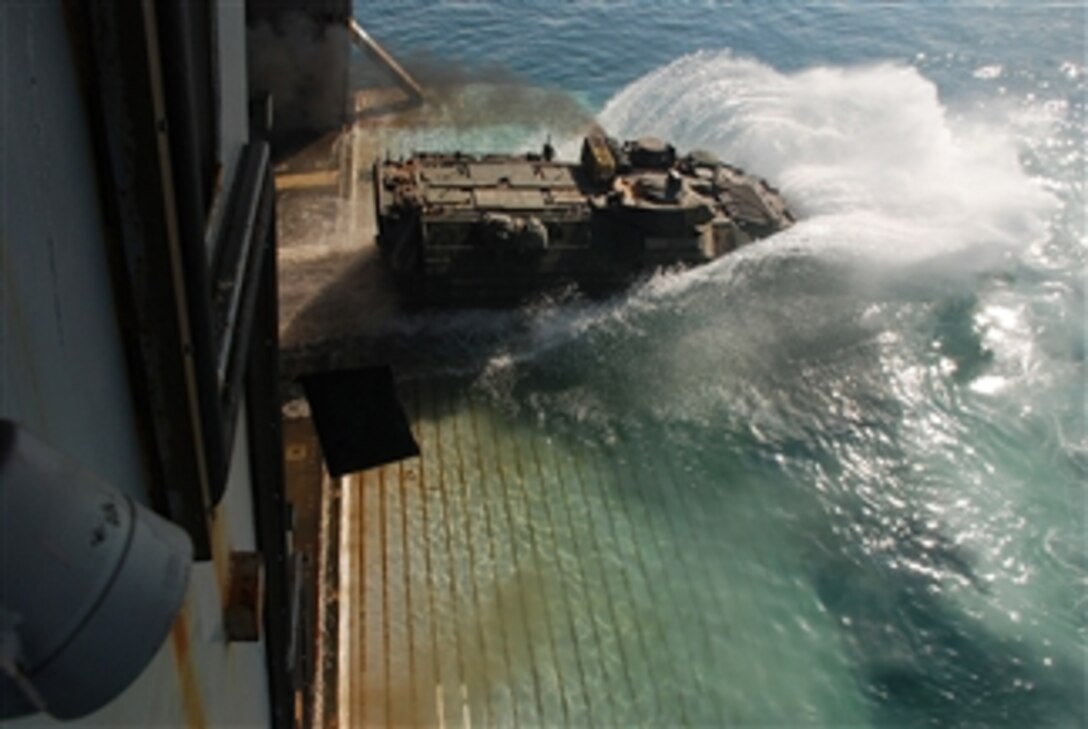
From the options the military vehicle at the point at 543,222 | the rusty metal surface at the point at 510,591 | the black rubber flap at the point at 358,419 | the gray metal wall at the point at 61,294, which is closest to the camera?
the gray metal wall at the point at 61,294

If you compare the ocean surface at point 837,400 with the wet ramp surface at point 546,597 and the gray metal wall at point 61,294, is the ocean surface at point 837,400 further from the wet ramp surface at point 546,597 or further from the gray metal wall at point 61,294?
the gray metal wall at point 61,294

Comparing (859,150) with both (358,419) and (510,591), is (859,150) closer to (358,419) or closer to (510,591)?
(510,591)

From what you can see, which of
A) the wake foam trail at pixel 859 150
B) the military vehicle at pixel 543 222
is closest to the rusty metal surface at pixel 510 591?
the military vehicle at pixel 543 222

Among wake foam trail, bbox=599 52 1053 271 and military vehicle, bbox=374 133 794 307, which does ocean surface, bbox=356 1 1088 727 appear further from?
military vehicle, bbox=374 133 794 307

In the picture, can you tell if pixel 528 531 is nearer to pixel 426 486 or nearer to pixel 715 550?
pixel 426 486

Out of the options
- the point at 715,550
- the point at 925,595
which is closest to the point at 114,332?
the point at 715,550

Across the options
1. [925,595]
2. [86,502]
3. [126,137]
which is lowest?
[925,595]
